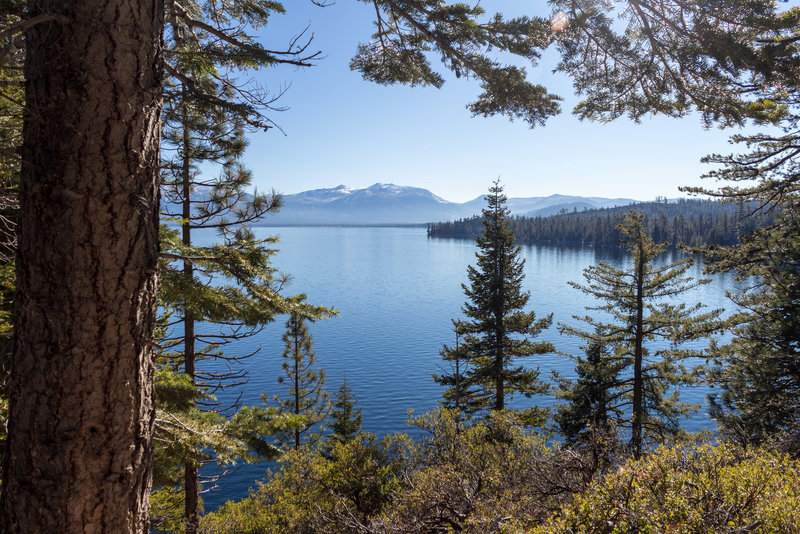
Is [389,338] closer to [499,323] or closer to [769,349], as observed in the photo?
[499,323]

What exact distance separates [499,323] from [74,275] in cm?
1730

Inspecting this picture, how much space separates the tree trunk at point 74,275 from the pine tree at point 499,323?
16.5 meters

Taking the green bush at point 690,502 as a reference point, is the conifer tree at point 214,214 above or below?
above

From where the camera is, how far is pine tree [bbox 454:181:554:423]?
1775 centimetres

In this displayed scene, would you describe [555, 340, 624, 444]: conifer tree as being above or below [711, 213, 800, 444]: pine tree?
below

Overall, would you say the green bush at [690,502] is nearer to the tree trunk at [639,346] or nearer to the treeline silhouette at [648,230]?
the tree trunk at [639,346]

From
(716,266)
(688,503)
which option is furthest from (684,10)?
(716,266)

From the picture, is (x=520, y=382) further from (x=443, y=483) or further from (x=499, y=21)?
(x=499, y=21)

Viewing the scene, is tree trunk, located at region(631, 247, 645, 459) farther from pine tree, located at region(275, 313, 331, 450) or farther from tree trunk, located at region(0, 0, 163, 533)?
tree trunk, located at region(0, 0, 163, 533)

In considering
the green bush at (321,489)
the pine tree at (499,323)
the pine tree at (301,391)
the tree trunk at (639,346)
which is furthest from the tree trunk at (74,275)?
the pine tree at (301,391)

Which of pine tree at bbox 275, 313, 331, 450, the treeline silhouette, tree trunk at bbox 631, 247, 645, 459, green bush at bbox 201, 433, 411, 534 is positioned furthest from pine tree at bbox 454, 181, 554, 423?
the treeline silhouette

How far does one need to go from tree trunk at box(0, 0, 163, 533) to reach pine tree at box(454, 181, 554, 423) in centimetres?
1652

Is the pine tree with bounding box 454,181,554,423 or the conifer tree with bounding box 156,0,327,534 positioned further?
the pine tree with bounding box 454,181,554,423

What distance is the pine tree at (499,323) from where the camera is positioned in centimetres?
1775
